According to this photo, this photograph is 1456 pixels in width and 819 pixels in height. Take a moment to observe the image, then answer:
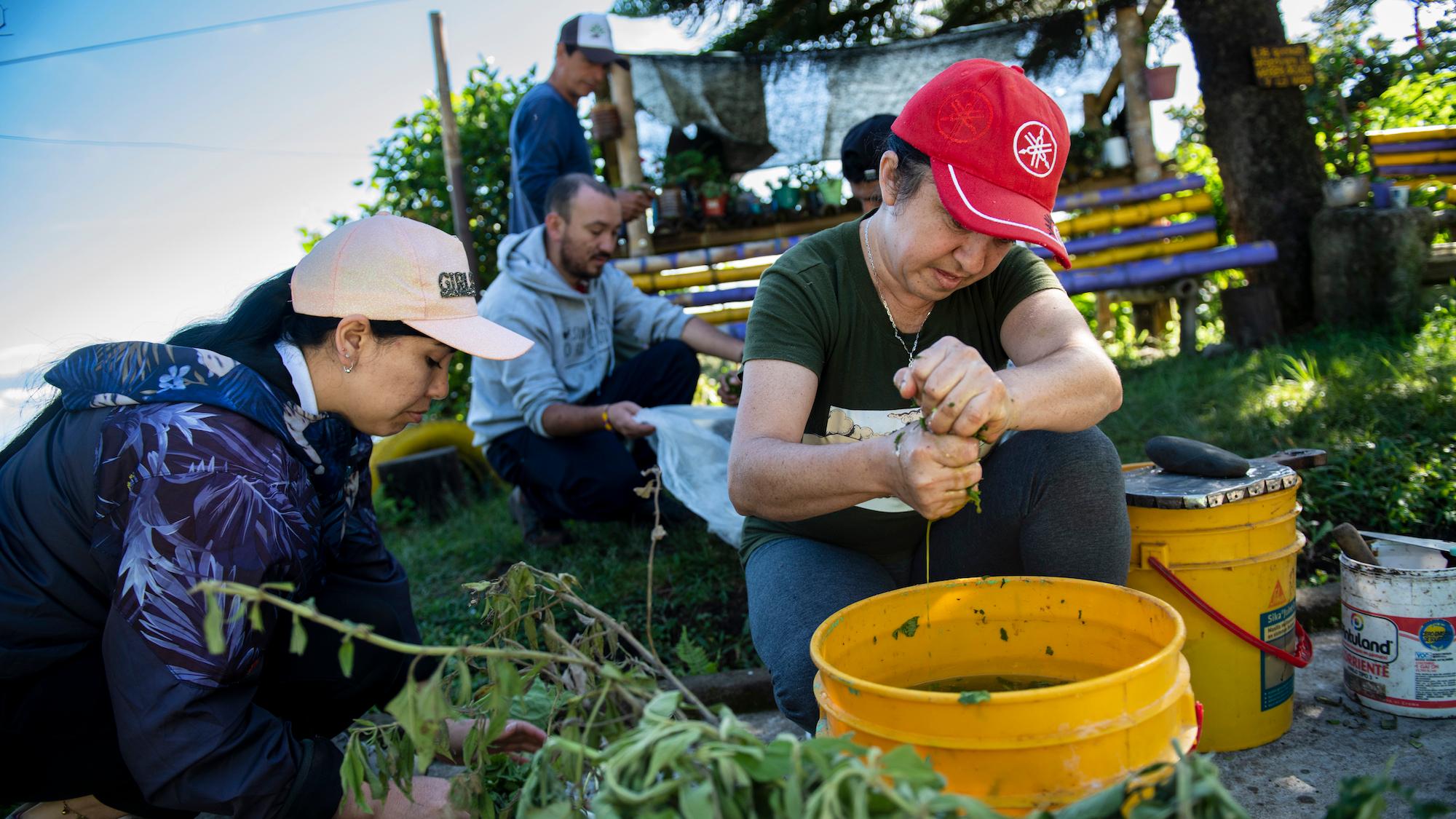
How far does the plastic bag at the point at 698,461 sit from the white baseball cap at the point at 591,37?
6.60 feet

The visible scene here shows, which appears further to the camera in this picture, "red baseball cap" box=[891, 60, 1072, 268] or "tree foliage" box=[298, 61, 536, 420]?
"tree foliage" box=[298, 61, 536, 420]

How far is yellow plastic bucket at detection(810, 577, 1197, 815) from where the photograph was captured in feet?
3.80

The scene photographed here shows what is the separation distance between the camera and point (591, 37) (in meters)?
4.74

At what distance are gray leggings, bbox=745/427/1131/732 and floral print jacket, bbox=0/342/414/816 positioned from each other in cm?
79

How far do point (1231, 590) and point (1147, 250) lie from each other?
4871mm

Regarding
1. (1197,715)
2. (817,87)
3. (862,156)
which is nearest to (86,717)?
(1197,715)

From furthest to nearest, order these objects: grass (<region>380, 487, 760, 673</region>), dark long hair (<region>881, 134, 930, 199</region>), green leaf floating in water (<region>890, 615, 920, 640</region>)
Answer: grass (<region>380, 487, 760, 673</region>) < dark long hair (<region>881, 134, 930, 199</region>) < green leaf floating in water (<region>890, 615, 920, 640</region>)

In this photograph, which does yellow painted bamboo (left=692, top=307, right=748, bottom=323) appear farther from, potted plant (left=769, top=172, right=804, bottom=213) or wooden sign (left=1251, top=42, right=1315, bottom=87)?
wooden sign (left=1251, top=42, right=1315, bottom=87)

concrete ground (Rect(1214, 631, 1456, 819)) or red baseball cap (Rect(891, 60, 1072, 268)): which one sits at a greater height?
red baseball cap (Rect(891, 60, 1072, 268))

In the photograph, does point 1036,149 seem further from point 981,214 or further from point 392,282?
point 392,282

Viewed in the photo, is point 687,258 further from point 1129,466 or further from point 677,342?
point 1129,466

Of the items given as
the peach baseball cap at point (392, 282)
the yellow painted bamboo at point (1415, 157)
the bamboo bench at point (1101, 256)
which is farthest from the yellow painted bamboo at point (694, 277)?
the peach baseball cap at point (392, 282)

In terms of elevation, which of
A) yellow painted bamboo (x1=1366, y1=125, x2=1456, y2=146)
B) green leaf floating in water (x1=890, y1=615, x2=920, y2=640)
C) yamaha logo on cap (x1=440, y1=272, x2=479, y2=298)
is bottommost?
green leaf floating in water (x1=890, y1=615, x2=920, y2=640)

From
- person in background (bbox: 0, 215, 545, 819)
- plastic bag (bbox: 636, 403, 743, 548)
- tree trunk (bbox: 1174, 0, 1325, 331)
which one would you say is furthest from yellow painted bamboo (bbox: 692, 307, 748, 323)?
person in background (bbox: 0, 215, 545, 819)
